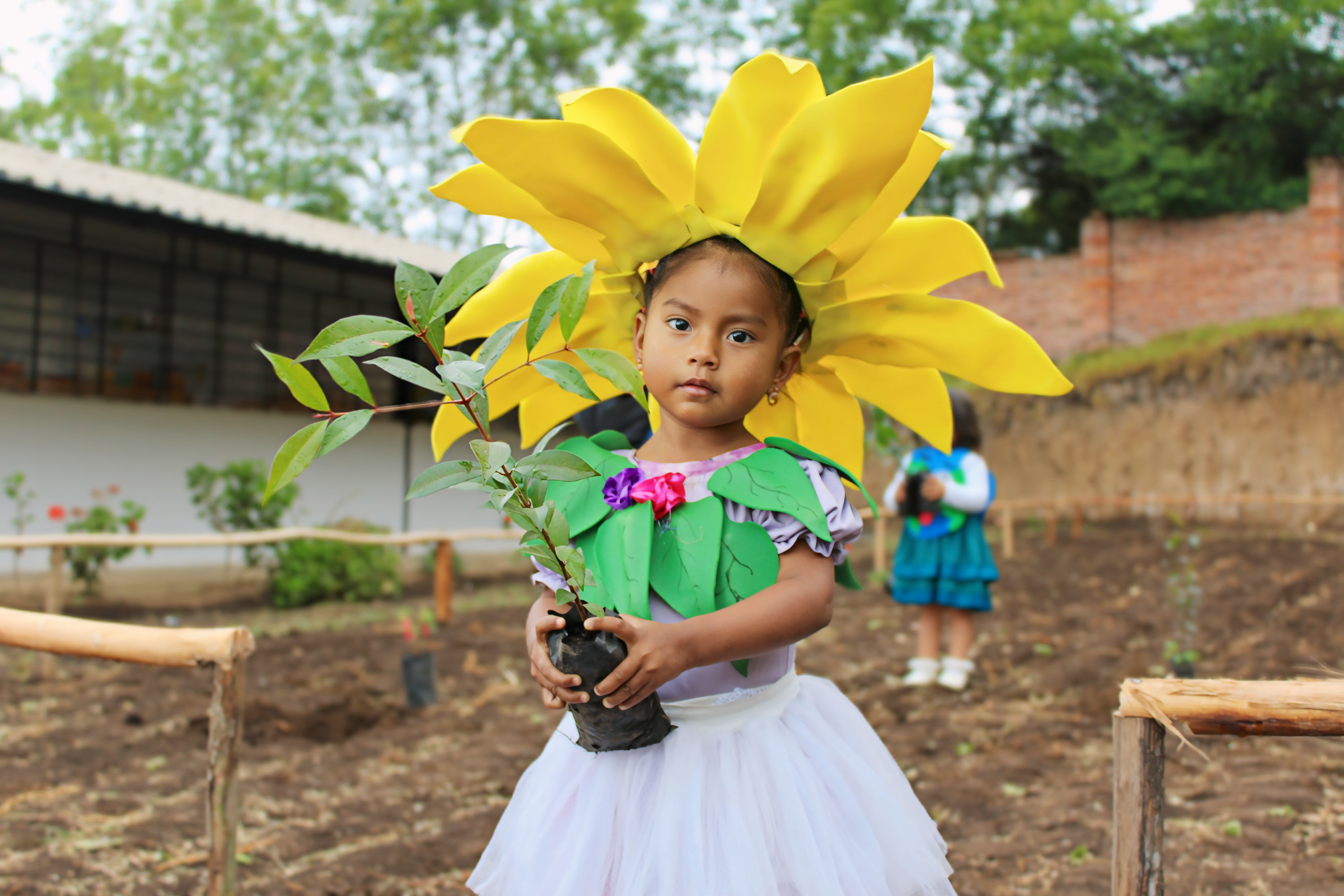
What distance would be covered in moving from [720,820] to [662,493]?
451 mm

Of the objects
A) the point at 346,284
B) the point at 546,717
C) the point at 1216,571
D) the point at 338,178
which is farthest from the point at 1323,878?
the point at 338,178

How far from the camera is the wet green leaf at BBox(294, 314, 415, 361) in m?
1.13

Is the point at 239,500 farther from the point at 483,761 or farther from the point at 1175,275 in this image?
the point at 1175,275

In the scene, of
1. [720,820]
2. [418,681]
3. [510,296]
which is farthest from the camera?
[418,681]

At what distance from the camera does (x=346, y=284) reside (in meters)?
9.32

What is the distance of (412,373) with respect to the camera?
1.12 m

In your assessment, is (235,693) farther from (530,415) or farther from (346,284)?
(346,284)

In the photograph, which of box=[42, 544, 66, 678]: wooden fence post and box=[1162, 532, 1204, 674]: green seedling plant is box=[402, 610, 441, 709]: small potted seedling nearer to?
box=[42, 544, 66, 678]: wooden fence post

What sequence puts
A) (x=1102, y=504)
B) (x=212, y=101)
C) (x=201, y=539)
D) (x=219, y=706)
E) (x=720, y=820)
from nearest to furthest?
1. (x=720, y=820)
2. (x=219, y=706)
3. (x=201, y=539)
4. (x=1102, y=504)
5. (x=212, y=101)

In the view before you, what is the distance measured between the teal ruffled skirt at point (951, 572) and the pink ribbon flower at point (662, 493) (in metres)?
3.41

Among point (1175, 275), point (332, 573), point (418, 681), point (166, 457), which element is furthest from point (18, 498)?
point (1175, 275)

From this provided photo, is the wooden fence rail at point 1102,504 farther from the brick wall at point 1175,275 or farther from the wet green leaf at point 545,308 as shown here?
the wet green leaf at point 545,308

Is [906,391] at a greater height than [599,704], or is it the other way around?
[906,391]

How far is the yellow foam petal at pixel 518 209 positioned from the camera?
1537 millimetres
